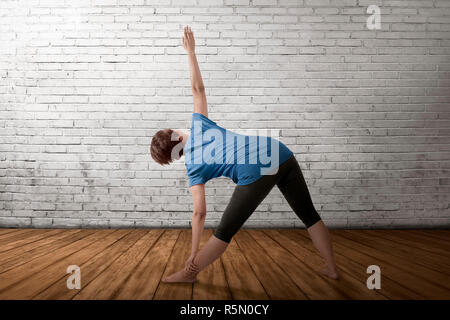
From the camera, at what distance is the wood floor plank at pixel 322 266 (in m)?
1.42

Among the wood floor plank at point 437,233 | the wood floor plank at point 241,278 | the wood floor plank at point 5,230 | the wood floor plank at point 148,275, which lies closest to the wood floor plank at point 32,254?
the wood floor plank at point 5,230

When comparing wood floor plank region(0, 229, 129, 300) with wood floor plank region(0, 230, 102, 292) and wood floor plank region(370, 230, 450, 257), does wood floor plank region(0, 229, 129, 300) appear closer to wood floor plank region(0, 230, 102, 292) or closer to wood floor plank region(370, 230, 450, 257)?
wood floor plank region(0, 230, 102, 292)

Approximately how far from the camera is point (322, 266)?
1.88 meters

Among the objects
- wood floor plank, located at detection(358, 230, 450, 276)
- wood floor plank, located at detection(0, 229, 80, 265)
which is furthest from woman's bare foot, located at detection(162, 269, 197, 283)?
wood floor plank, located at detection(358, 230, 450, 276)

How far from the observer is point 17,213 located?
3207 millimetres

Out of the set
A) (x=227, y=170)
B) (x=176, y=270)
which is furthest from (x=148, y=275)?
(x=227, y=170)

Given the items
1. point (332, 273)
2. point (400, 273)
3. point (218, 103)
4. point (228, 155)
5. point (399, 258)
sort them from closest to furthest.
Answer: point (228, 155) < point (332, 273) < point (400, 273) < point (399, 258) < point (218, 103)

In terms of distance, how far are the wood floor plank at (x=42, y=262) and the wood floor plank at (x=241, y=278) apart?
1.13 m

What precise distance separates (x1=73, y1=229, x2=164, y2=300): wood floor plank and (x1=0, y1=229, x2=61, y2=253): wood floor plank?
942 mm

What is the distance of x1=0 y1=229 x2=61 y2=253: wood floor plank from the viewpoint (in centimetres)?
238

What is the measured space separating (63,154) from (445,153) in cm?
420

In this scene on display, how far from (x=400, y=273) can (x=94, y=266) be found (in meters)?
1.86

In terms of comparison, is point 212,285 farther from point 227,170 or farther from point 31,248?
point 31,248

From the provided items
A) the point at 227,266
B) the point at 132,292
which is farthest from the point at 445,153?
the point at 132,292
